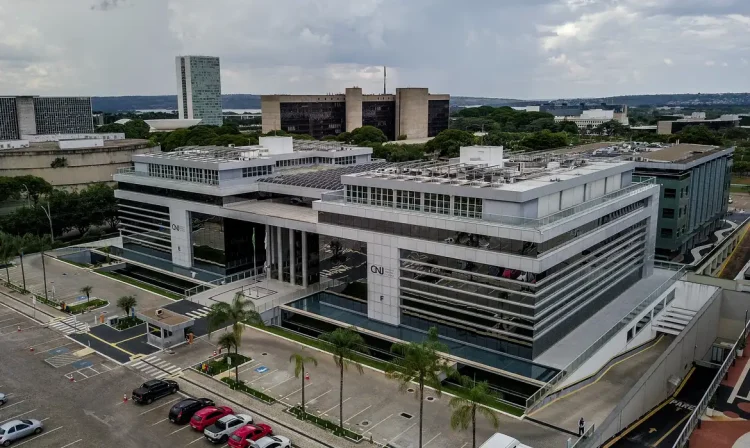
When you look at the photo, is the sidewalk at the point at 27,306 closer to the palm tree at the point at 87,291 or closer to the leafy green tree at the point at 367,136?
the palm tree at the point at 87,291

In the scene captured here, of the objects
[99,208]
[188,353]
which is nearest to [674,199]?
[188,353]

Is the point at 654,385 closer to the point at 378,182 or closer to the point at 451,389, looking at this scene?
the point at 451,389

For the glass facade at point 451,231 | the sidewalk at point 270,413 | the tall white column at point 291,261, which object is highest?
the glass facade at point 451,231

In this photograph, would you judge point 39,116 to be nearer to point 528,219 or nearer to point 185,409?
point 185,409

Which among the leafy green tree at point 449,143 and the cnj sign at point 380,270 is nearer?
the cnj sign at point 380,270

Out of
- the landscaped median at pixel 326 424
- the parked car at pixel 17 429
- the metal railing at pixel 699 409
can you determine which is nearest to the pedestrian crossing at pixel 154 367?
the parked car at pixel 17 429

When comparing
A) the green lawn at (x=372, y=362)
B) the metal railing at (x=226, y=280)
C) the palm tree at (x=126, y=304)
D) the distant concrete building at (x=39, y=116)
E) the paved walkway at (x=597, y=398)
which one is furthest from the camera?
the distant concrete building at (x=39, y=116)

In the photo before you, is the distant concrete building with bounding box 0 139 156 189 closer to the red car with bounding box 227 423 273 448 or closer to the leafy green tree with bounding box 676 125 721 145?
the red car with bounding box 227 423 273 448
